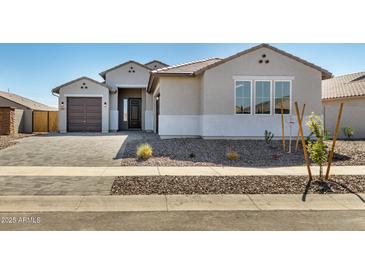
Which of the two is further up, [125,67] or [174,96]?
[125,67]

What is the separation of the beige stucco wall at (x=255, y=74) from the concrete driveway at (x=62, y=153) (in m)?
5.22

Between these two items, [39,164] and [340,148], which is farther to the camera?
[340,148]

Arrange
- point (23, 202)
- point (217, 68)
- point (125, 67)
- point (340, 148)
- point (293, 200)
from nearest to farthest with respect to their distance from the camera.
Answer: point (23, 202) < point (293, 200) < point (340, 148) < point (217, 68) < point (125, 67)

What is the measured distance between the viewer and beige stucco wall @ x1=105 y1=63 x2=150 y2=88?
25.2 m

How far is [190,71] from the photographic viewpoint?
1658cm

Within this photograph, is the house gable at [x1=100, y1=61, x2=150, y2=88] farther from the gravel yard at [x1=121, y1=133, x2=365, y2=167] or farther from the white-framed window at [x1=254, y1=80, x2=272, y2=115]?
the white-framed window at [x1=254, y1=80, x2=272, y2=115]

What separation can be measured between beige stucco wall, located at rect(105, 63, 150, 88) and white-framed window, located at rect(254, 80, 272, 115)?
11.6 meters

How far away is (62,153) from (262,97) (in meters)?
9.82

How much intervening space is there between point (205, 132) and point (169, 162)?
473 cm

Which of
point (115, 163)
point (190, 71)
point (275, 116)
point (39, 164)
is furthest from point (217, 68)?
point (39, 164)

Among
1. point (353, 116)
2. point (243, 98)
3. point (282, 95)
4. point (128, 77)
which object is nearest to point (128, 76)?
point (128, 77)

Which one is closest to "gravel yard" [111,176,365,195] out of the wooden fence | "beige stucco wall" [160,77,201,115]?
"beige stucco wall" [160,77,201,115]

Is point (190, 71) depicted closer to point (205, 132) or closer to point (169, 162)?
point (205, 132)

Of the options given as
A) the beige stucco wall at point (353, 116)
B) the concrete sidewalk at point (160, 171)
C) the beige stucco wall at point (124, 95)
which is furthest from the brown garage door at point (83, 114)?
the beige stucco wall at point (353, 116)
